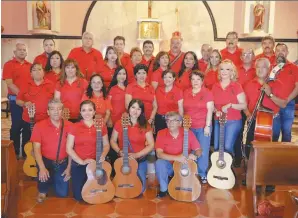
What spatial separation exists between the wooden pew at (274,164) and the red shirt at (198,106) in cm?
78

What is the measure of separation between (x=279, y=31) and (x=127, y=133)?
7122mm

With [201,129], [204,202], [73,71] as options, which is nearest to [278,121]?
[201,129]

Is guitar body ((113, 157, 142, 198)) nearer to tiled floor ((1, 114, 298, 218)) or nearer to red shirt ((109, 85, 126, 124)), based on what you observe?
tiled floor ((1, 114, 298, 218))

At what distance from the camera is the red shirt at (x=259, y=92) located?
407cm

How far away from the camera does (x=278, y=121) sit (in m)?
4.31

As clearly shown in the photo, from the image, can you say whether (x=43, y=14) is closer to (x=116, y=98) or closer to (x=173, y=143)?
(x=116, y=98)

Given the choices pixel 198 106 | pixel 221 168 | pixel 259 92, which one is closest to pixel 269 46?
pixel 259 92

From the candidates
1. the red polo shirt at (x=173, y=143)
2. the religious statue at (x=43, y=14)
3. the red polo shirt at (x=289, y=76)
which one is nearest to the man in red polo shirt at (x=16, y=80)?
the red polo shirt at (x=173, y=143)

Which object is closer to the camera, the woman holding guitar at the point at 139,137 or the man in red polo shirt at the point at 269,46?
the woman holding guitar at the point at 139,137

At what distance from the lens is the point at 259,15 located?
895 centimetres

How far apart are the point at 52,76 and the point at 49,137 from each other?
106cm

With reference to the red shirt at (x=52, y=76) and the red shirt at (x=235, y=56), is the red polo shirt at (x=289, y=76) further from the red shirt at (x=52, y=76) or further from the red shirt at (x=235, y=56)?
the red shirt at (x=52, y=76)

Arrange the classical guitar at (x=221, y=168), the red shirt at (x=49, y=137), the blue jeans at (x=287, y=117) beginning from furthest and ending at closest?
the blue jeans at (x=287, y=117) < the classical guitar at (x=221, y=168) < the red shirt at (x=49, y=137)

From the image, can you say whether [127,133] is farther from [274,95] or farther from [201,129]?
[274,95]
